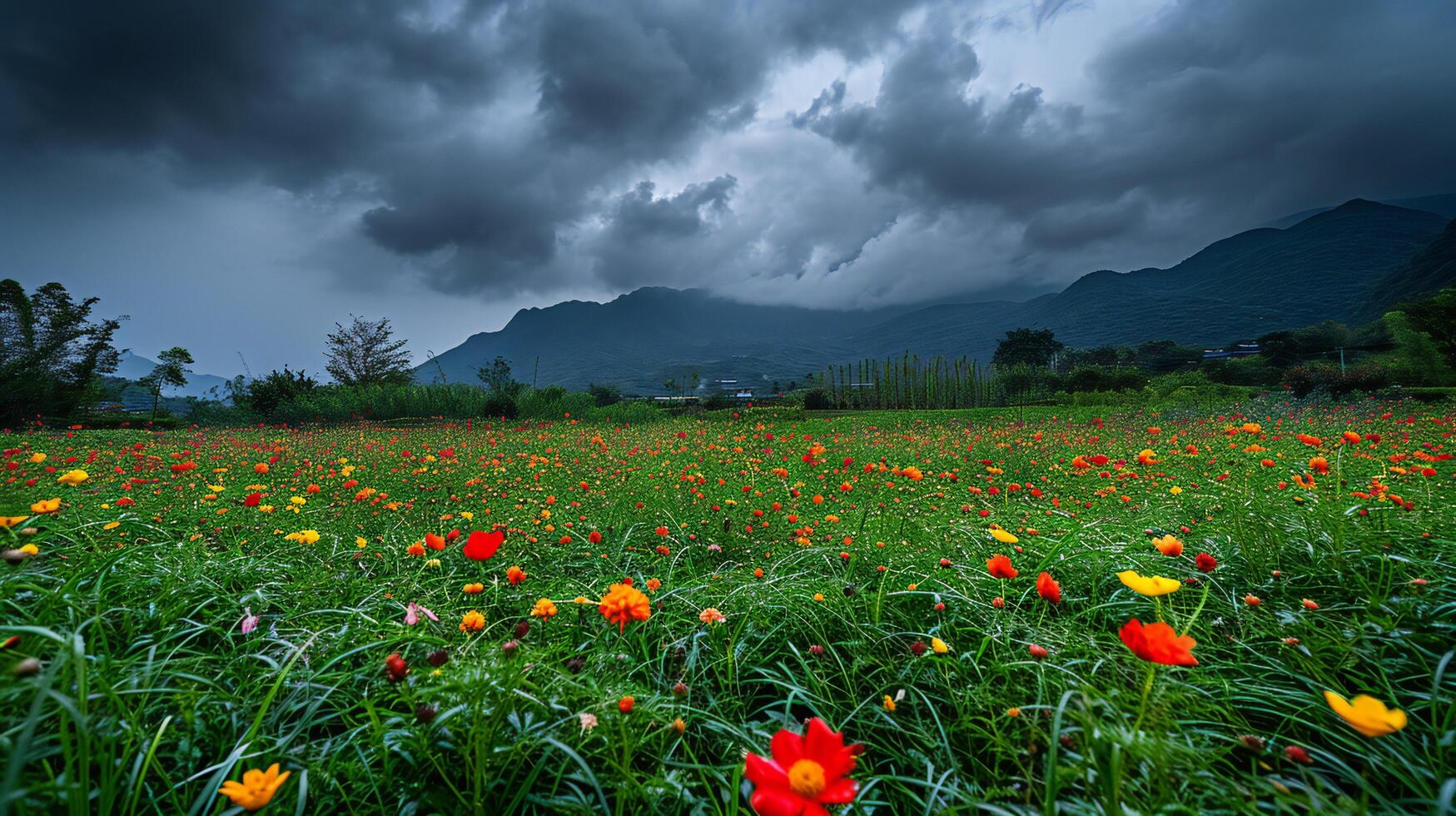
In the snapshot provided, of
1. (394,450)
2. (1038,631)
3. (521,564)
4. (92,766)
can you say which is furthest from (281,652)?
(394,450)

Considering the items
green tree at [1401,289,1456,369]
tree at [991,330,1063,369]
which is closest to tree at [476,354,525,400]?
green tree at [1401,289,1456,369]

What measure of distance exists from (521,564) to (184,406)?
34659 mm

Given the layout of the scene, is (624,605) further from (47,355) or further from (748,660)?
(47,355)

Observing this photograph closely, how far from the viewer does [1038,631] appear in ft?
4.35

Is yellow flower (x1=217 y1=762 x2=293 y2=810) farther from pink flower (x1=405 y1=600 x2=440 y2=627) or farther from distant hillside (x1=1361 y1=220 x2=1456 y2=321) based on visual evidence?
distant hillside (x1=1361 y1=220 x2=1456 y2=321)

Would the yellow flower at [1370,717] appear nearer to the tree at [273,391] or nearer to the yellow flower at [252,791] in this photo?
the yellow flower at [252,791]

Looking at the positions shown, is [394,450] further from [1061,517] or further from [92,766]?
[1061,517]

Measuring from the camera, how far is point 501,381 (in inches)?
738

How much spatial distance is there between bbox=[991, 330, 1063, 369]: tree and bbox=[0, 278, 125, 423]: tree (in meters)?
53.7

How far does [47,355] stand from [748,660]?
59.5 ft

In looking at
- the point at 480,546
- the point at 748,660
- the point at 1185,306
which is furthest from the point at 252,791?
the point at 1185,306

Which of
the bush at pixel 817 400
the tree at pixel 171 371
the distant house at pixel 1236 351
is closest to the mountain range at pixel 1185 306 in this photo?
the distant house at pixel 1236 351

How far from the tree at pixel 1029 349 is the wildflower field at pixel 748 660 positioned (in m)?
51.1

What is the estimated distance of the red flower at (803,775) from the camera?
0.71m
